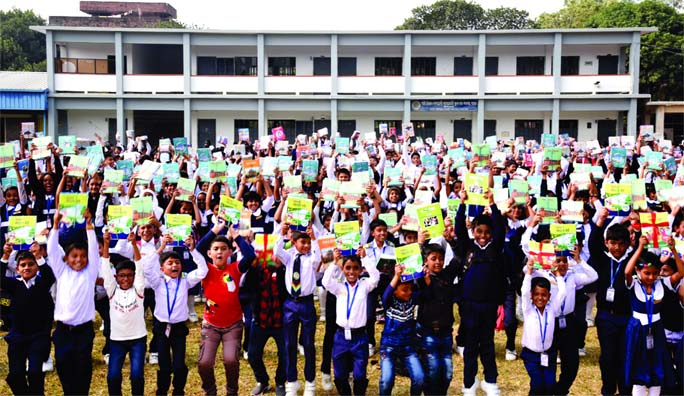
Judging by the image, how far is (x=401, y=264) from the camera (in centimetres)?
541

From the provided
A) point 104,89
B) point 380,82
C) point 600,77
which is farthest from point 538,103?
point 104,89

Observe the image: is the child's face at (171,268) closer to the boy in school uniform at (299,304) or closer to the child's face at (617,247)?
the boy in school uniform at (299,304)

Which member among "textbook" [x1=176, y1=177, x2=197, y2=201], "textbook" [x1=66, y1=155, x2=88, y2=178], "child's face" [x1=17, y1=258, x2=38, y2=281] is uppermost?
"textbook" [x1=66, y1=155, x2=88, y2=178]

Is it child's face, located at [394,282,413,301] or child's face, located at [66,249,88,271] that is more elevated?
child's face, located at [66,249,88,271]

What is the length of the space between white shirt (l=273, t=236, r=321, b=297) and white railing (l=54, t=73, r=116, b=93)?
23.2 m

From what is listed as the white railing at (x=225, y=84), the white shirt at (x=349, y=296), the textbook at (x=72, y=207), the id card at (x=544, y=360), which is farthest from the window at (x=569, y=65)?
the textbook at (x=72, y=207)

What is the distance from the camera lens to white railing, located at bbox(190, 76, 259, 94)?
2677cm

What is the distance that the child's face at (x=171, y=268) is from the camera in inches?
223

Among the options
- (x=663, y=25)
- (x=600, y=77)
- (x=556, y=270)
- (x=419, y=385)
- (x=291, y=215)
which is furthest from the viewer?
(x=663, y=25)

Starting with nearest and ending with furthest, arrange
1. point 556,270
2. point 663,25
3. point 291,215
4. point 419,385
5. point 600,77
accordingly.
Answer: point 419,385 → point 556,270 → point 291,215 → point 600,77 → point 663,25

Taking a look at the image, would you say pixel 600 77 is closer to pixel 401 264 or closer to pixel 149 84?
pixel 149 84

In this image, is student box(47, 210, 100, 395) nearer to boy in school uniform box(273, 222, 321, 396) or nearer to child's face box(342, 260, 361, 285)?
boy in school uniform box(273, 222, 321, 396)

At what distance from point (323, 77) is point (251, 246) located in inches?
848

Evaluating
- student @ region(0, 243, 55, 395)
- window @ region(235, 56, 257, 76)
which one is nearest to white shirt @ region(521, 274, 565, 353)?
student @ region(0, 243, 55, 395)
